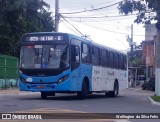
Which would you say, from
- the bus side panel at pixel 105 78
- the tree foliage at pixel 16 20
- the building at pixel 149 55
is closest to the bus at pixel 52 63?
the bus side panel at pixel 105 78

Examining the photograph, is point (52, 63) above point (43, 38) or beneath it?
beneath

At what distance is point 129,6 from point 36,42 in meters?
5.31

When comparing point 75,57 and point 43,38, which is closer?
point 43,38

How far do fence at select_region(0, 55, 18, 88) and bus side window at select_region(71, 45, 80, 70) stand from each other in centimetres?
1181

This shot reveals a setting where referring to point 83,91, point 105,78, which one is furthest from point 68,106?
point 105,78

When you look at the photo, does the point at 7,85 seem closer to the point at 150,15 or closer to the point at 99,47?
the point at 99,47

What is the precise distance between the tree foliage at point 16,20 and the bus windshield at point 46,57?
674 inches

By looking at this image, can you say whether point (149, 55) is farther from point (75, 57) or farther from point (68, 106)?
point (68, 106)

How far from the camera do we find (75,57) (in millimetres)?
22375

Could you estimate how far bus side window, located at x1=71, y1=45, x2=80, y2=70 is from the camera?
72.5 ft

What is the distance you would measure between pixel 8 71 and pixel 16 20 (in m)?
8.13

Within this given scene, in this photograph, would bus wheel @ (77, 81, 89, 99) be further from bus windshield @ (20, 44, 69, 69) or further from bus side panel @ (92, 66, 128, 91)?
bus windshield @ (20, 44, 69, 69)

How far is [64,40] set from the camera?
2206 cm

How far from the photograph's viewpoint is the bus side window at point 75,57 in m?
22.1
